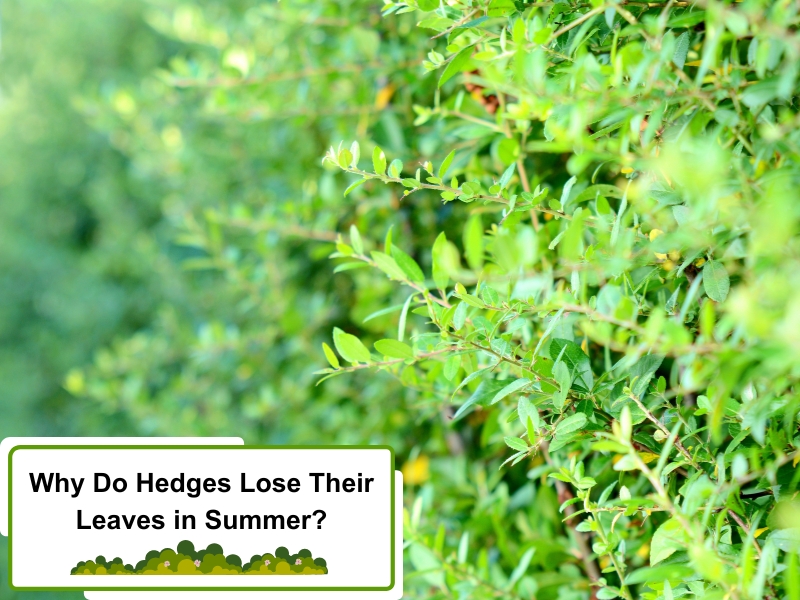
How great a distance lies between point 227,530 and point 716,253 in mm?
430

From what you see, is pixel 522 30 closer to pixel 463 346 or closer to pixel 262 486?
pixel 463 346

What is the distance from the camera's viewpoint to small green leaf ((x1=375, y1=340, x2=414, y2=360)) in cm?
43

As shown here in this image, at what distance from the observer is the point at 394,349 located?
430mm

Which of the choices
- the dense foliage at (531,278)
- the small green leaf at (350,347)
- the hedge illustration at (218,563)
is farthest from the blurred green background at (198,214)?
the small green leaf at (350,347)

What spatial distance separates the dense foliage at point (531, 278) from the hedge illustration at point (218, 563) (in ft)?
0.30

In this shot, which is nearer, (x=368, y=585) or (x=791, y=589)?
(x=791, y=589)

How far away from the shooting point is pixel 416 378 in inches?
22.7

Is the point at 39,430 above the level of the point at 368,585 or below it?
above

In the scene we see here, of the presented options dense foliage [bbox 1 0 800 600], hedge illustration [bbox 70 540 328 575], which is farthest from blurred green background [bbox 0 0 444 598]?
hedge illustration [bbox 70 540 328 575]

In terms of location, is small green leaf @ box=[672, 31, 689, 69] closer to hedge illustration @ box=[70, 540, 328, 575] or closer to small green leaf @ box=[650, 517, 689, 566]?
small green leaf @ box=[650, 517, 689, 566]

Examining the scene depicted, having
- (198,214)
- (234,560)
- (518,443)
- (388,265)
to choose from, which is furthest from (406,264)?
(198,214)

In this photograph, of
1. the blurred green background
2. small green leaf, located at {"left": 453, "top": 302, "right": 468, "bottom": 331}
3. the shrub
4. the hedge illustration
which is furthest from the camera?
the blurred green background

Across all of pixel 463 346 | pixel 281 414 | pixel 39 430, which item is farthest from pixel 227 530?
pixel 39 430

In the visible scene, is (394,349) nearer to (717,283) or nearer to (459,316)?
(459,316)
